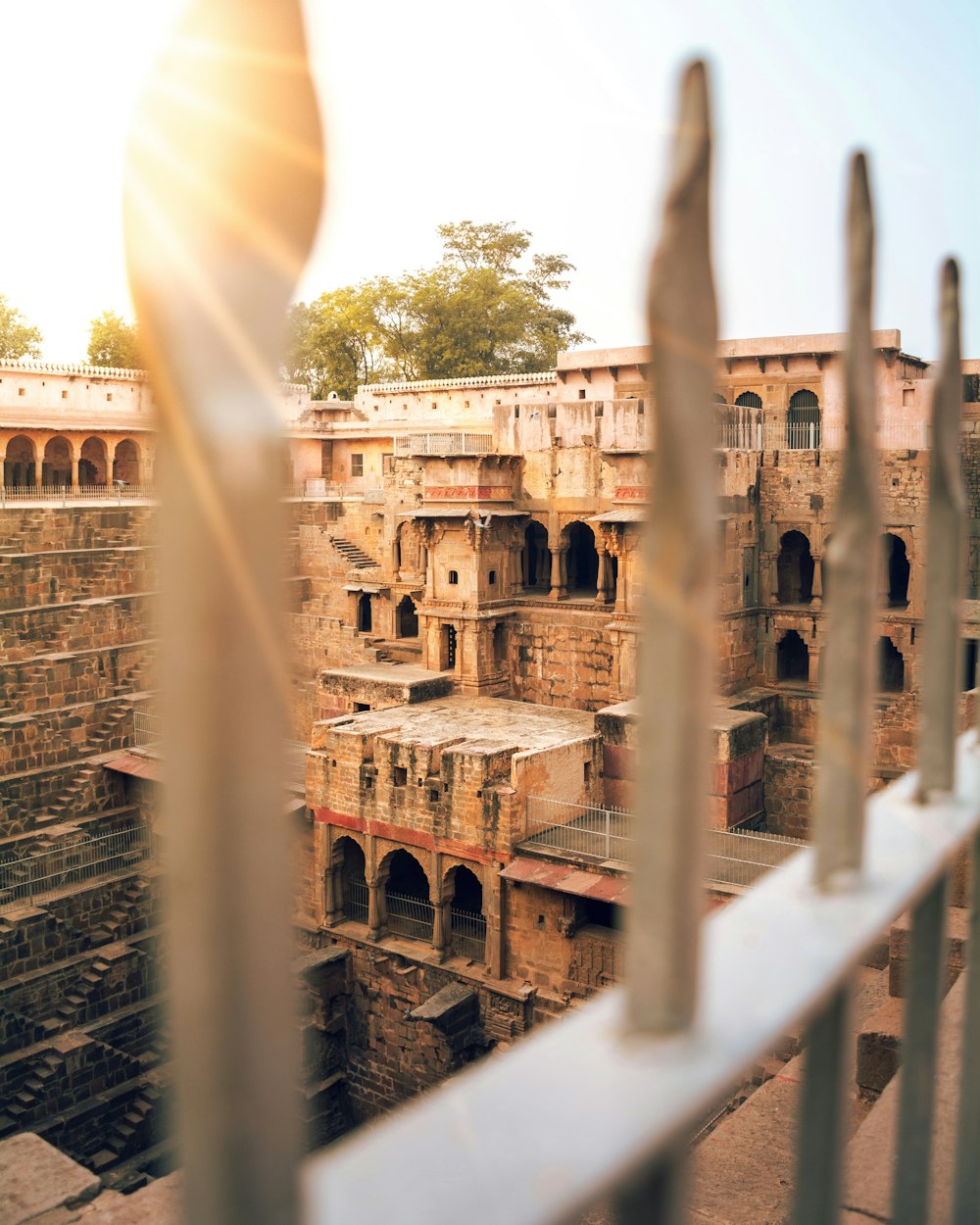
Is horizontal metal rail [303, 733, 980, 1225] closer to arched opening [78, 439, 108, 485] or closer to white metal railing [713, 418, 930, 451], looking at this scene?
white metal railing [713, 418, 930, 451]

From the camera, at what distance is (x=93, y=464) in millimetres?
30203

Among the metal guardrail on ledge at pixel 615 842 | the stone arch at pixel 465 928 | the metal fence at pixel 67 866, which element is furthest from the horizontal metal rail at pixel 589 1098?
the metal fence at pixel 67 866

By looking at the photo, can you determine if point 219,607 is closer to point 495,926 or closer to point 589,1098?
point 589,1098

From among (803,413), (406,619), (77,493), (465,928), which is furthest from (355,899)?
(77,493)

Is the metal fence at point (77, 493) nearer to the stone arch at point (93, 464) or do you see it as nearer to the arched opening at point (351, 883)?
the stone arch at point (93, 464)

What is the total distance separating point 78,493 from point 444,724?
49.6 feet

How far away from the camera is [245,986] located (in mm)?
779

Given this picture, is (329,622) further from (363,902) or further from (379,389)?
(379,389)

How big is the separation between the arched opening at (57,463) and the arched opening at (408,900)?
54.1 ft

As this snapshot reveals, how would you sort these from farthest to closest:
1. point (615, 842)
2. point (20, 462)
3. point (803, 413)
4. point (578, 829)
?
Result: point (20, 462), point (803, 413), point (578, 829), point (615, 842)

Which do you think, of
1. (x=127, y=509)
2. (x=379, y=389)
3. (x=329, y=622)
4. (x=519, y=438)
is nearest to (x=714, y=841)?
(x=519, y=438)

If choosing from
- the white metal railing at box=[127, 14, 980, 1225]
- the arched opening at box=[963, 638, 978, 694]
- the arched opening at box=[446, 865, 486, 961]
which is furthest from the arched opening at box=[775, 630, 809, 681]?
the white metal railing at box=[127, 14, 980, 1225]

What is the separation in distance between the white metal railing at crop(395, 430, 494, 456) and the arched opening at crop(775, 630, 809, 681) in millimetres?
5625

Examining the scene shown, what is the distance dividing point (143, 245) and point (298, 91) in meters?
0.17
